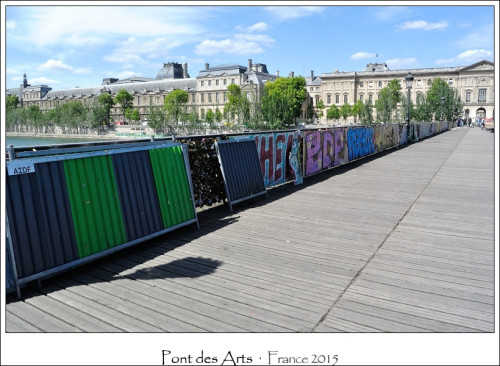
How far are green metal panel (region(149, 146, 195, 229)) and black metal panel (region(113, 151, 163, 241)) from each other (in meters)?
0.12

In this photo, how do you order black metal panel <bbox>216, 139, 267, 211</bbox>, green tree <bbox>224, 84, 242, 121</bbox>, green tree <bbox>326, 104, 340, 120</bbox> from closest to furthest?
black metal panel <bbox>216, 139, 267, 211</bbox> → green tree <bbox>224, 84, 242, 121</bbox> → green tree <bbox>326, 104, 340, 120</bbox>

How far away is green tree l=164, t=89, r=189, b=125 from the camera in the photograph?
10369 centimetres

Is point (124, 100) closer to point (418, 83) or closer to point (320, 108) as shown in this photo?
point (320, 108)

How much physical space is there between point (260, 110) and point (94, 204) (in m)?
82.3

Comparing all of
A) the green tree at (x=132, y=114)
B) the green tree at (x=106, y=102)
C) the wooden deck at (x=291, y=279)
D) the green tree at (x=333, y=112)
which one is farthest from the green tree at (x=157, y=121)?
the wooden deck at (x=291, y=279)

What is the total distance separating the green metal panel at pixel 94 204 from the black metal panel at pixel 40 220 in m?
0.10

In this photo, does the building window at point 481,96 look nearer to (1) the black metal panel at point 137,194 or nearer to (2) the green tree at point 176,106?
(2) the green tree at point 176,106

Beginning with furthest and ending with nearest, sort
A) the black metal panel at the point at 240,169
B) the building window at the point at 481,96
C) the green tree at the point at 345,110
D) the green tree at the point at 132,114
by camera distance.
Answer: the green tree at the point at 345,110 < the green tree at the point at 132,114 < the building window at the point at 481,96 < the black metal panel at the point at 240,169

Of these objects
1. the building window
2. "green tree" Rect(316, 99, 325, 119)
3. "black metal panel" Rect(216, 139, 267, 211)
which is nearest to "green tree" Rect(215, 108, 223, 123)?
"green tree" Rect(316, 99, 325, 119)

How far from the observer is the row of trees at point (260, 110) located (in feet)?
241

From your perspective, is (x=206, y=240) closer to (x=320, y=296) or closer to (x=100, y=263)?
(x=100, y=263)

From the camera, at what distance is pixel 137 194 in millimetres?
5520

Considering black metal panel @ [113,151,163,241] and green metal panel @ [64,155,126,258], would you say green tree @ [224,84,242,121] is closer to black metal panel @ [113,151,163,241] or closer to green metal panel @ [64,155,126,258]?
black metal panel @ [113,151,163,241]

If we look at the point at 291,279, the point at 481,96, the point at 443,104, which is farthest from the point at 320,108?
the point at 291,279
